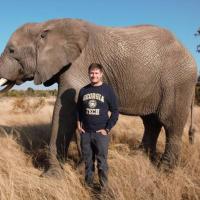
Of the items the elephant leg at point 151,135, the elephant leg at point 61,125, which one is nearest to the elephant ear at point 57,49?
the elephant leg at point 61,125

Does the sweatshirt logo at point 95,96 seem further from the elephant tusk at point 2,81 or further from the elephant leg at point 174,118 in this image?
the elephant tusk at point 2,81

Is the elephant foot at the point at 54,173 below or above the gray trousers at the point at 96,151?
below

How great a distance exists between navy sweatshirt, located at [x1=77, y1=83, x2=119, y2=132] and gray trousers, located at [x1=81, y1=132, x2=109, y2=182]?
95 millimetres

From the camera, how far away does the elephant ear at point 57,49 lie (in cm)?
559

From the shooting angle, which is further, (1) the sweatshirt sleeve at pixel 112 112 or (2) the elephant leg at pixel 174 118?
(2) the elephant leg at pixel 174 118

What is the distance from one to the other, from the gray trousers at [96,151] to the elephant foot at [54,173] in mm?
586

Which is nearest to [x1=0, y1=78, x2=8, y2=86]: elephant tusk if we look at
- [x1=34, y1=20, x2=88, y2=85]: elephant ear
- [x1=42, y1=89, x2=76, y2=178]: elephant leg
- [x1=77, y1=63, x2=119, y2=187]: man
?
[x1=34, y1=20, x2=88, y2=85]: elephant ear

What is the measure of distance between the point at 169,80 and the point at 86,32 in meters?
1.39

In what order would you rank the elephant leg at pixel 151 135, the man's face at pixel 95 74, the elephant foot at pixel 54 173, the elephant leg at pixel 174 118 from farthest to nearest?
the elephant leg at pixel 151 135, the elephant leg at pixel 174 118, the elephant foot at pixel 54 173, the man's face at pixel 95 74

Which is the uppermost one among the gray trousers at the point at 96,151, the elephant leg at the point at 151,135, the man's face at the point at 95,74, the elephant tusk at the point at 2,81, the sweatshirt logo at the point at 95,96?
the man's face at the point at 95,74

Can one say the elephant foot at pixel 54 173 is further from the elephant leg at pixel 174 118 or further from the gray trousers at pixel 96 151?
the elephant leg at pixel 174 118

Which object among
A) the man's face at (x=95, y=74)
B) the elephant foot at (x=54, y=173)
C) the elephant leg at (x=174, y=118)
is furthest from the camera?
the elephant leg at (x=174, y=118)

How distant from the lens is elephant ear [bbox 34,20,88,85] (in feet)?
18.4

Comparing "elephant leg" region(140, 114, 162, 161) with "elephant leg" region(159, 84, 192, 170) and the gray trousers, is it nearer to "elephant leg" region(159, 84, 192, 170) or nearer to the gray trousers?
"elephant leg" region(159, 84, 192, 170)
